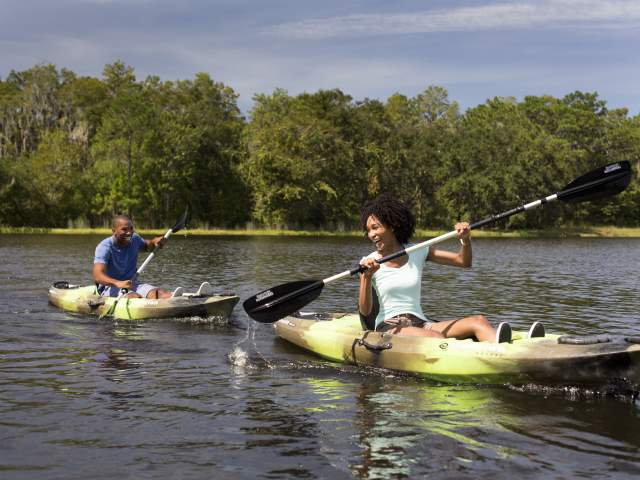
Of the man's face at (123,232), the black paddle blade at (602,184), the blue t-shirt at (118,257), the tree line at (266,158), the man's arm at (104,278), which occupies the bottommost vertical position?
the man's arm at (104,278)

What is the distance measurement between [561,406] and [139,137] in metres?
48.0

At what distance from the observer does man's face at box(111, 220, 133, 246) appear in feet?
34.6

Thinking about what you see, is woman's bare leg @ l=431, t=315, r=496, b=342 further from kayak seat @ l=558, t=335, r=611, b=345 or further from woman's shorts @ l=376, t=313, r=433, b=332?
kayak seat @ l=558, t=335, r=611, b=345

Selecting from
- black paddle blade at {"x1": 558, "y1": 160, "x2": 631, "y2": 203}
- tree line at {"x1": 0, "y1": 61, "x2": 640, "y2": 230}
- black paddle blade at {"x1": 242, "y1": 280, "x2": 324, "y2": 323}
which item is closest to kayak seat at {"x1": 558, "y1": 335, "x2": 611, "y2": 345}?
black paddle blade at {"x1": 558, "y1": 160, "x2": 631, "y2": 203}

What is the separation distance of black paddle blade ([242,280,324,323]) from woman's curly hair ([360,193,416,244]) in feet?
4.04

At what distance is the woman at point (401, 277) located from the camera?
677cm

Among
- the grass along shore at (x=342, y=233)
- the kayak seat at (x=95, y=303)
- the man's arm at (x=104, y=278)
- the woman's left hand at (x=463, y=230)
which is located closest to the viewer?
the woman's left hand at (x=463, y=230)

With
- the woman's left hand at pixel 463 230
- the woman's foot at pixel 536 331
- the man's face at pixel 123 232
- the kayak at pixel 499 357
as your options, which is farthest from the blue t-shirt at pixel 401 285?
the man's face at pixel 123 232

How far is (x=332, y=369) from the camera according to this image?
7.54 m

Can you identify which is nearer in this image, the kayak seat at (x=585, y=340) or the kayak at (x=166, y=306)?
the kayak seat at (x=585, y=340)

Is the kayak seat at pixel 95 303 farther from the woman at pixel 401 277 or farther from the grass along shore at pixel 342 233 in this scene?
the grass along shore at pixel 342 233

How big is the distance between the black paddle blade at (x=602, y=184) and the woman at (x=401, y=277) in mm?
1643

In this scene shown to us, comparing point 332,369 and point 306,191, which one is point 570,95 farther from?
point 332,369

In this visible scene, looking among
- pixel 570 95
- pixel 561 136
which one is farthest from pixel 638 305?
pixel 570 95
